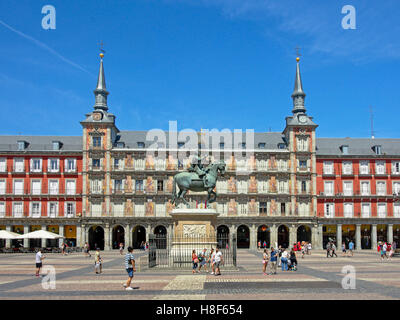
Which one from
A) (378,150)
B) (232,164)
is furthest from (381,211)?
(232,164)

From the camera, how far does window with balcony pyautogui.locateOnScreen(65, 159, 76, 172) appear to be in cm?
7011

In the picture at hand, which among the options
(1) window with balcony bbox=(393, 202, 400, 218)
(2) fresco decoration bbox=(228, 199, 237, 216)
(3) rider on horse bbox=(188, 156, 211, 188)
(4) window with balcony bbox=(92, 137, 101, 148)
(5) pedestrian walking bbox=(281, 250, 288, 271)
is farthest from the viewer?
(1) window with balcony bbox=(393, 202, 400, 218)

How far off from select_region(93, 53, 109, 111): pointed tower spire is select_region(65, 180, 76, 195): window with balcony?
42.6 feet

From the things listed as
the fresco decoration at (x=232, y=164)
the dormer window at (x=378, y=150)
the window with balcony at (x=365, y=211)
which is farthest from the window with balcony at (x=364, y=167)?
the fresco decoration at (x=232, y=164)

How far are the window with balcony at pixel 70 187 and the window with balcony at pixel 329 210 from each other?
124ft

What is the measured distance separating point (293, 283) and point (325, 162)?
53.1 meters

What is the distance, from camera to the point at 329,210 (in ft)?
230

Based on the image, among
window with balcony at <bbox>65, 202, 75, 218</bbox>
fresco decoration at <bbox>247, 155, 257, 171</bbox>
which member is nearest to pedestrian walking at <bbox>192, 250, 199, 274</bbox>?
fresco decoration at <bbox>247, 155, 257, 171</bbox>

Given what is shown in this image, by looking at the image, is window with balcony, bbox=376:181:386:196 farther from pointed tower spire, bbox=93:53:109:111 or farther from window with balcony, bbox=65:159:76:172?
window with balcony, bbox=65:159:76:172

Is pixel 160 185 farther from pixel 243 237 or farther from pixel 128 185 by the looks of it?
pixel 243 237

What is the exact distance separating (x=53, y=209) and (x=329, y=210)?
41224 mm

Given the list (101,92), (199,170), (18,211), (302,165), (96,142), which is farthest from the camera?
(101,92)
